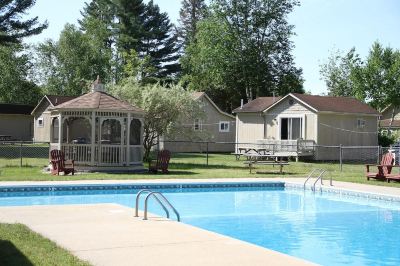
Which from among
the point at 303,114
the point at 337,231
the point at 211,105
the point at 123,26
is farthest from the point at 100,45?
the point at 337,231

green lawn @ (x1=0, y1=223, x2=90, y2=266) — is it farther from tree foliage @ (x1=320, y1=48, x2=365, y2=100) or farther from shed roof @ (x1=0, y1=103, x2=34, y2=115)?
tree foliage @ (x1=320, y1=48, x2=365, y2=100)

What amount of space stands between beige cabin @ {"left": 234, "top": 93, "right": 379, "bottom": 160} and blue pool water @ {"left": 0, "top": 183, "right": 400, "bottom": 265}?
1368 centimetres

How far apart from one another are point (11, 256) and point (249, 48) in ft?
147

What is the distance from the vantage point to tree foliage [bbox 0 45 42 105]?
2142 inches

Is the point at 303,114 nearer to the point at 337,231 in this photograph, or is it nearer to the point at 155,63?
the point at 337,231

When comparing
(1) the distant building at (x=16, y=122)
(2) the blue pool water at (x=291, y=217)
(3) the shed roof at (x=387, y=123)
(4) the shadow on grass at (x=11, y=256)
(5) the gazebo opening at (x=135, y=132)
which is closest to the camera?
(4) the shadow on grass at (x=11, y=256)

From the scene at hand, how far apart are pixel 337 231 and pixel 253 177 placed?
963cm

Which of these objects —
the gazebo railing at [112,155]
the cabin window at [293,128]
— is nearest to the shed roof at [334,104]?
the cabin window at [293,128]

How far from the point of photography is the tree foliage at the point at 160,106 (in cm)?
2683

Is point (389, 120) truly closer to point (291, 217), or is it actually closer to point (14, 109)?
point (14, 109)

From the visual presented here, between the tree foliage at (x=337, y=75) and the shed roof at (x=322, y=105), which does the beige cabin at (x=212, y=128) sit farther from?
the tree foliage at (x=337, y=75)

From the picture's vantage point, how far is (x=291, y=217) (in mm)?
13672

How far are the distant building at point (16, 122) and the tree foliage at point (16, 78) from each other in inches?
274

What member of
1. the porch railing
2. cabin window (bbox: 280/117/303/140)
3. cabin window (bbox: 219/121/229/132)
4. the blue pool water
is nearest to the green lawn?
the blue pool water
